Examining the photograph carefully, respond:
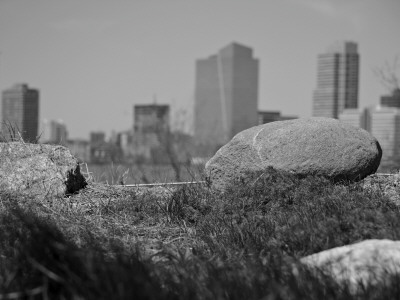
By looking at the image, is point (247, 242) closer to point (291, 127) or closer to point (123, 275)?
point (123, 275)

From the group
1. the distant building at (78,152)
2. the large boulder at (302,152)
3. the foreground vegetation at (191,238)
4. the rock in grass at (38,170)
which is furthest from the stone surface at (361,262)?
the distant building at (78,152)

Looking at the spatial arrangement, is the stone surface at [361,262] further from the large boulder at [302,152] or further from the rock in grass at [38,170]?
the rock in grass at [38,170]

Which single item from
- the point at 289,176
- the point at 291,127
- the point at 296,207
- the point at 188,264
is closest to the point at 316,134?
the point at 291,127

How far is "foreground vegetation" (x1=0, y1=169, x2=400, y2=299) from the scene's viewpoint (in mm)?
3721

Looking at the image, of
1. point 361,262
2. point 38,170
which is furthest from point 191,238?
point 38,170

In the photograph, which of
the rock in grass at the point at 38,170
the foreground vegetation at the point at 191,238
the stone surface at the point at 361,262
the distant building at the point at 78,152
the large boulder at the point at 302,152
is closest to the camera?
the foreground vegetation at the point at 191,238

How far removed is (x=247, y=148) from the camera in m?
8.51

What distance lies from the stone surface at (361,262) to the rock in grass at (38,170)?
4648 mm

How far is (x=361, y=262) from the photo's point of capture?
4.10m

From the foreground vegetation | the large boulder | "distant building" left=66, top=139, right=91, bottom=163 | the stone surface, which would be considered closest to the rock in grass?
the foreground vegetation

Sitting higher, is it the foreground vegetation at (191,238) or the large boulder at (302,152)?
the large boulder at (302,152)

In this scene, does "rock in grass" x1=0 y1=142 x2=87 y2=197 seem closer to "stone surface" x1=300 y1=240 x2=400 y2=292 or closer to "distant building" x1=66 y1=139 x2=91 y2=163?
"distant building" x1=66 y1=139 x2=91 y2=163

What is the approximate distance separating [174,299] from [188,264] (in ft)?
2.89

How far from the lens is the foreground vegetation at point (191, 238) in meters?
3.72
